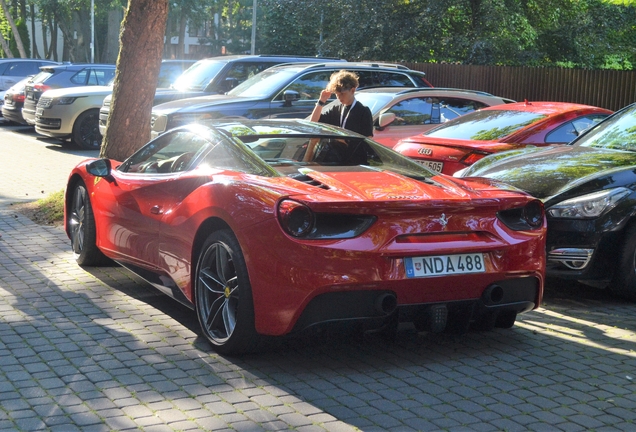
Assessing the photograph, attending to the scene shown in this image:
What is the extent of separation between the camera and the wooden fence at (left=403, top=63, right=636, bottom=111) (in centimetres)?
1995

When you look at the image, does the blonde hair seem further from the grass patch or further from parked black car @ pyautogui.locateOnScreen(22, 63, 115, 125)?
parked black car @ pyautogui.locateOnScreen(22, 63, 115, 125)

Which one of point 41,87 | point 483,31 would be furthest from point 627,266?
point 483,31

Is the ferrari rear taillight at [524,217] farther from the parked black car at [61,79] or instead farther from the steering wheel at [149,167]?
the parked black car at [61,79]

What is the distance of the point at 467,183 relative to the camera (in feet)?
19.4

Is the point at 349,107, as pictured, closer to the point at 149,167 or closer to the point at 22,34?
the point at 149,167

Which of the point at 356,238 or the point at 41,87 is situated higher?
the point at 41,87

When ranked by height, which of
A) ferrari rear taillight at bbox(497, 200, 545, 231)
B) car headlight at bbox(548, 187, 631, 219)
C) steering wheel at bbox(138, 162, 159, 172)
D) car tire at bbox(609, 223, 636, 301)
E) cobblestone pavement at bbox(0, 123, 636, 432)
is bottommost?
cobblestone pavement at bbox(0, 123, 636, 432)

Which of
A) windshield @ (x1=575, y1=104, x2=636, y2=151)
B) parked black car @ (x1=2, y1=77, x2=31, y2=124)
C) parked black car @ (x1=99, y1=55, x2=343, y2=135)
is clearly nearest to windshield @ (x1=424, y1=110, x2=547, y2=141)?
windshield @ (x1=575, y1=104, x2=636, y2=151)

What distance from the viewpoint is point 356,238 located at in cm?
504

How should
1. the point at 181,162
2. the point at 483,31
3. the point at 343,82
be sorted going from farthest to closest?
the point at 483,31, the point at 343,82, the point at 181,162

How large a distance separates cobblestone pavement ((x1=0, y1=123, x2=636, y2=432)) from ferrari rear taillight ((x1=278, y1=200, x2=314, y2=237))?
844 millimetres

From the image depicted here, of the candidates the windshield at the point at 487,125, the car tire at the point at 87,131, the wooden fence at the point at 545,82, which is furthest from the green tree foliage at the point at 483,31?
the windshield at the point at 487,125

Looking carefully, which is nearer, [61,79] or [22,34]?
[61,79]

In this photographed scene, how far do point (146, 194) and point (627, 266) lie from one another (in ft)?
12.1
